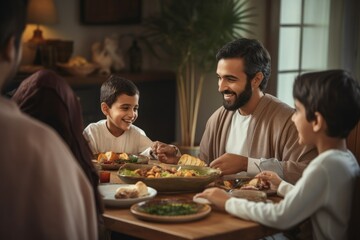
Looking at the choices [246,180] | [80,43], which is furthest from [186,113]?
[246,180]

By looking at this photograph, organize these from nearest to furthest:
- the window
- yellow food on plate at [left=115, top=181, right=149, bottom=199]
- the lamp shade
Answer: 1. yellow food on plate at [left=115, top=181, right=149, bottom=199]
2. the lamp shade
3. the window

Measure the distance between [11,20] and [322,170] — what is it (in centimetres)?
108

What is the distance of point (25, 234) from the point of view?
4.67ft

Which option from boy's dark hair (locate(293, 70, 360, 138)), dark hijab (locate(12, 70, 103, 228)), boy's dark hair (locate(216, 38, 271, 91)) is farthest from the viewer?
boy's dark hair (locate(216, 38, 271, 91))

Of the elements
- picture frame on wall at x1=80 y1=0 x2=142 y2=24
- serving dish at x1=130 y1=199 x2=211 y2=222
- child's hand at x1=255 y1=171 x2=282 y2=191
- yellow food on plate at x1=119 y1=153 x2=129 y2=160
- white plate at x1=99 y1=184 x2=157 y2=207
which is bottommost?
yellow food on plate at x1=119 y1=153 x2=129 y2=160

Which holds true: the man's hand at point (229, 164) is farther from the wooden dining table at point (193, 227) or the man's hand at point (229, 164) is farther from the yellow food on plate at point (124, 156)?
the wooden dining table at point (193, 227)

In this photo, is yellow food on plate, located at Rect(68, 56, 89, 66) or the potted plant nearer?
yellow food on plate, located at Rect(68, 56, 89, 66)

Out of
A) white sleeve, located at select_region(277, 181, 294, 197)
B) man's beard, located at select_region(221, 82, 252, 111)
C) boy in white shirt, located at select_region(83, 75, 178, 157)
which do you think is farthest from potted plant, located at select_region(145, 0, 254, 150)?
white sleeve, located at select_region(277, 181, 294, 197)

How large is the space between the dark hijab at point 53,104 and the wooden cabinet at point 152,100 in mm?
3524

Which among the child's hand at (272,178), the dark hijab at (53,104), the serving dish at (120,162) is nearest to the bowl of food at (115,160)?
the serving dish at (120,162)

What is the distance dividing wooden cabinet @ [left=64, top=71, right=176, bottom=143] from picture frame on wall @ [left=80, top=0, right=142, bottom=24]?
551 mm

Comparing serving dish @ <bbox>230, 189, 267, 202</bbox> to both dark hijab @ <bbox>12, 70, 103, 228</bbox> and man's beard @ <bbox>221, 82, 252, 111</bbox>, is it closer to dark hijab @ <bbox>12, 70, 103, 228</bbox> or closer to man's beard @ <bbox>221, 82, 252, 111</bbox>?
dark hijab @ <bbox>12, 70, 103, 228</bbox>

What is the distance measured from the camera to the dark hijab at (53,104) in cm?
210

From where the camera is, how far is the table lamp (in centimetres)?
555
